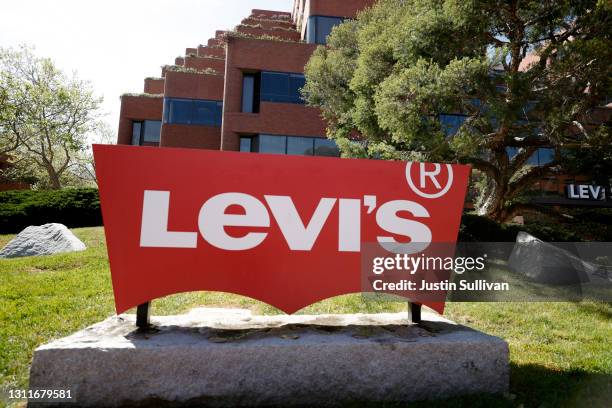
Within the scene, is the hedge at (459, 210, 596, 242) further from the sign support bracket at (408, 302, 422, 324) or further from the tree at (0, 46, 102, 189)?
the tree at (0, 46, 102, 189)

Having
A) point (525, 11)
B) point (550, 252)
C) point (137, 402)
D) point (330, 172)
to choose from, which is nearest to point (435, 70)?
point (525, 11)

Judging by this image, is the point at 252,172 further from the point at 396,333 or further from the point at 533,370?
the point at 533,370

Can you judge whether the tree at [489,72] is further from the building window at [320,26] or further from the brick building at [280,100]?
the building window at [320,26]

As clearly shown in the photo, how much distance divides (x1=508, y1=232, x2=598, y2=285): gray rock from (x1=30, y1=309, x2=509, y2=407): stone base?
710cm

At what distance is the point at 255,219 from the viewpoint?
13.0ft

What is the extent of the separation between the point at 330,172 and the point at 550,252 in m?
8.25

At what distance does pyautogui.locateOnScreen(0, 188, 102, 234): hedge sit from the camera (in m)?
14.9

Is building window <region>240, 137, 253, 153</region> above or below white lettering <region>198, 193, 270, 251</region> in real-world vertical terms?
above

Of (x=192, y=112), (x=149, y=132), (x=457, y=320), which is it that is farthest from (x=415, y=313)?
(x=149, y=132)

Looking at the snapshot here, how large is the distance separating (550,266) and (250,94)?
17551 mm

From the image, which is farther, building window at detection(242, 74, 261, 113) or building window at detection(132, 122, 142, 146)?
building window at detection(132, 122, 142, 146)

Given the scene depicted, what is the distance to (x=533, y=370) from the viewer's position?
4223 millimetres

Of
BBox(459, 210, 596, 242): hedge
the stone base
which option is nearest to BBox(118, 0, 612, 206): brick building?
BBox(459, 210, 596, 242): hedge

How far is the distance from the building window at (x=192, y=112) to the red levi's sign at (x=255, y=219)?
76.2ft
